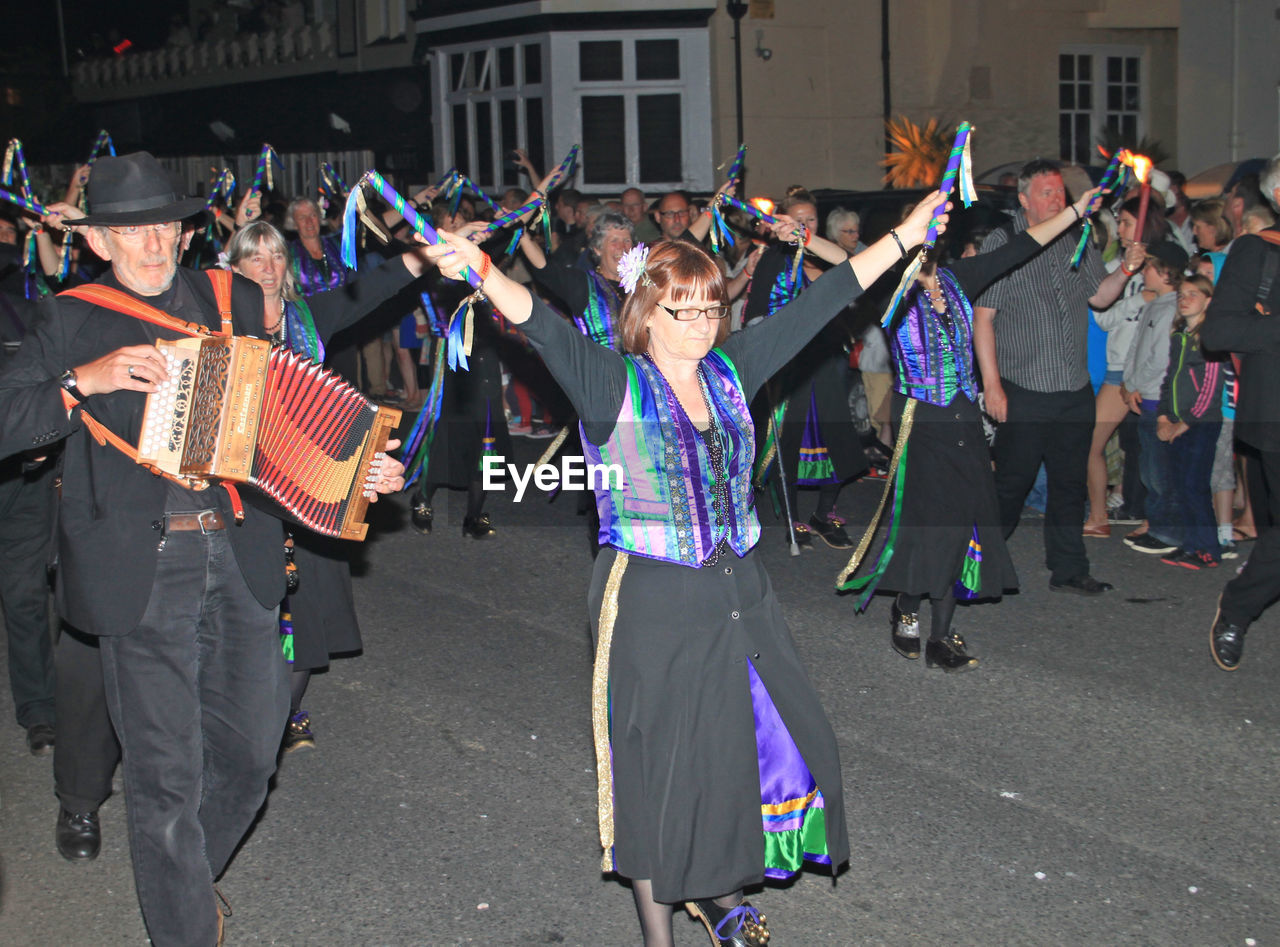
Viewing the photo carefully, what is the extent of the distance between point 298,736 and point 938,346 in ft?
10.3

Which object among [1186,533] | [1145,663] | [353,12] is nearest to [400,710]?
[1145,663]

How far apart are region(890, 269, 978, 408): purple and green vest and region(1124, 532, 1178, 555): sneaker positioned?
2.47 meters

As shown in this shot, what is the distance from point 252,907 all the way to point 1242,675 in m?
4.13

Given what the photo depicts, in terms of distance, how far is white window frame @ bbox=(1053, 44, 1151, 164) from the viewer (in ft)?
66.5

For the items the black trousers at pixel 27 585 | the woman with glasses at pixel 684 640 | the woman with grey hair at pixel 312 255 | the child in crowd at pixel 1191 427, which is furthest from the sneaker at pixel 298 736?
the child in crowd at pixel 1191 427

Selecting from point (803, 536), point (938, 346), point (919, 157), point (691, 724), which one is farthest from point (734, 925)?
point (919, 157)

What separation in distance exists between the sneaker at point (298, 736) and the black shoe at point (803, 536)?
357 centimetres

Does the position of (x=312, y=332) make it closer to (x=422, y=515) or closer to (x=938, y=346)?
(x=938, y=346)

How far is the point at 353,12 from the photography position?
25.2 metres

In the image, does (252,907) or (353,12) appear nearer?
(252,907)

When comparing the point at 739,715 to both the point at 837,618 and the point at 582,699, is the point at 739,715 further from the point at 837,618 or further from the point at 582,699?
the point at 837,618

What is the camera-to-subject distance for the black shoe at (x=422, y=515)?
8.81m

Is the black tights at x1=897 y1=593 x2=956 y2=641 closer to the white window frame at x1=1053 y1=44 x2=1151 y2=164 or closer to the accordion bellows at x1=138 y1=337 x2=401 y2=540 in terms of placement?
the accordion bellows at x1=138 y1=337 x2=401 y2=540

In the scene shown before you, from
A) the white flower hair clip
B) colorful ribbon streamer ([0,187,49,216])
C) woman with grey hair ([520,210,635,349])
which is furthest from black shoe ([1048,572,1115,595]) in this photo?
colorful ribbon streamer ([0,187,49,216])
